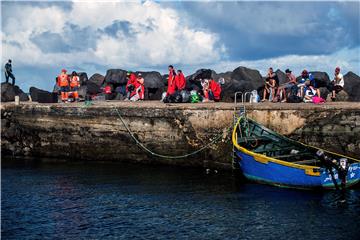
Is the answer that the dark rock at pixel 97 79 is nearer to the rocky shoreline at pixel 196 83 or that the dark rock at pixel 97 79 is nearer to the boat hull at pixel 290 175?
the rocky shoreline at pixel 196 83

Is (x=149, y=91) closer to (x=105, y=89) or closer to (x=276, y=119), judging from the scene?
(x=105, y=89)

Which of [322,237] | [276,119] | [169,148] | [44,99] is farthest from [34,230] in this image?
Answer: [44,99]

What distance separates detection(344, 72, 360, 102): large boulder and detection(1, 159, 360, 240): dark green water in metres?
9.96

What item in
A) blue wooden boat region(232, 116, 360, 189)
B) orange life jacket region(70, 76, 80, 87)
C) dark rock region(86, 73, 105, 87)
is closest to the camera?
blue wooden boat region(232, 116, 360, 189)

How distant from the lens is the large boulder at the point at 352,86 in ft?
97.4

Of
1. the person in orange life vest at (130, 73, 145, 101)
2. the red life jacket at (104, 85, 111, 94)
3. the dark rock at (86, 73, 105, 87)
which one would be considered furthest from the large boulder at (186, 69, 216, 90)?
the dark rock at (86, 73, 105, 87)

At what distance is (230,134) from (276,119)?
2.20 meters

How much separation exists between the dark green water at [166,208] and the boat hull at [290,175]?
362mm

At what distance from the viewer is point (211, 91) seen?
101 feet

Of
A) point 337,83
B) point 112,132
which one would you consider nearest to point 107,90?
point 112,132

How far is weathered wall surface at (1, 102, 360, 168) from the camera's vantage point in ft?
77.6

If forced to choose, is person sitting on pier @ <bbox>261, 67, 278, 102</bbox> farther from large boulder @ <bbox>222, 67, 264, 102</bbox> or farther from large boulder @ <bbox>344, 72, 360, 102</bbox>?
large boulder @ <bbox>344, 72, 360, 102</bbox>

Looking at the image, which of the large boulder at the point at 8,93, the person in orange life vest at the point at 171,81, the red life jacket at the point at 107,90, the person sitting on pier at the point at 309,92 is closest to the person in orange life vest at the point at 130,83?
the red life jacket at the point at 107,90

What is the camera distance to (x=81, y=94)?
3688 cm
